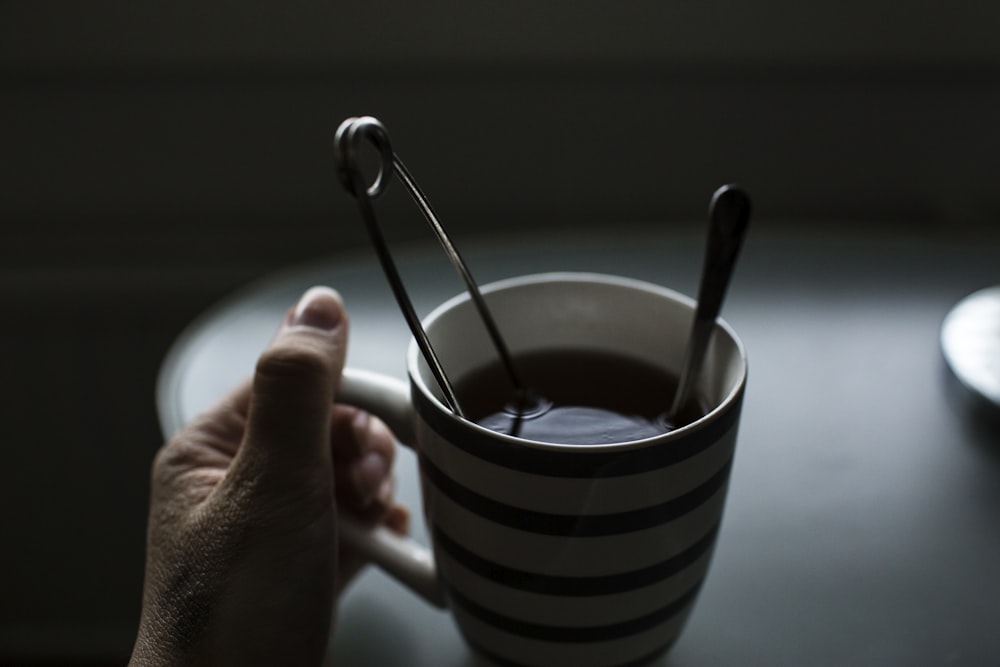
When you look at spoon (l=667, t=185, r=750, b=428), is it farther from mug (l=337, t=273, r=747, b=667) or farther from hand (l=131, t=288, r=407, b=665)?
hand (l=131, t=288, r=407, b=665)

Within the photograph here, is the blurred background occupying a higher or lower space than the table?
higher

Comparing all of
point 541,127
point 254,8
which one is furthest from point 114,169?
point 541,127

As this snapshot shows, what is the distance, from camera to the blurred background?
0.91 m

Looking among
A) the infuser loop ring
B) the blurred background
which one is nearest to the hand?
the infuser loop ring

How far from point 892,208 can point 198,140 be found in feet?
2.20

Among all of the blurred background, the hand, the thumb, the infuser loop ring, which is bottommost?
the hand

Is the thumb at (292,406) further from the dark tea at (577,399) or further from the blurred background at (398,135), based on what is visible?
the blurred background at (398,135)

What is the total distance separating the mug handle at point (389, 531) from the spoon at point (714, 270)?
4.0 inches

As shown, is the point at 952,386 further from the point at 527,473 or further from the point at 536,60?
the point at 536,60

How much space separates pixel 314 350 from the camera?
1.27ft

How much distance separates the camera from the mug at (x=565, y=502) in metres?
0.31

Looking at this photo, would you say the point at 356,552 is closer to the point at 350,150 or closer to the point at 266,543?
the point at 266,543

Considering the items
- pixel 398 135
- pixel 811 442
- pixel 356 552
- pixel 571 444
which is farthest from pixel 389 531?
pixel 398 135

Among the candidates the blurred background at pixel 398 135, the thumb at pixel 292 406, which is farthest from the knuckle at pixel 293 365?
the blurred background at pixel 398 135
